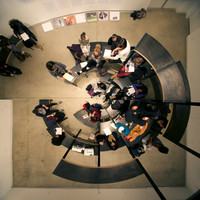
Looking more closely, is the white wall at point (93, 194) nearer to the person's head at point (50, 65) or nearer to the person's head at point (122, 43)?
the person's head at point (50, 65)

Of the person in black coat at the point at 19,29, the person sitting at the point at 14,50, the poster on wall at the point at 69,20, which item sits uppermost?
the poster on wall at the point at 69,20

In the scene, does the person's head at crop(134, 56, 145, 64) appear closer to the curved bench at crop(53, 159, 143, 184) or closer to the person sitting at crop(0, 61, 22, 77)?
the curved bench at crop(53, 159, 143, 184)

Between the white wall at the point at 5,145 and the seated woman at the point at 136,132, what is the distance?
484 centimetres

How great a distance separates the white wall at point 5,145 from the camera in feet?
14.9

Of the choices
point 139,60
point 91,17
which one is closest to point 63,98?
point 139,60

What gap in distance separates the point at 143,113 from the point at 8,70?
5351 millimetres

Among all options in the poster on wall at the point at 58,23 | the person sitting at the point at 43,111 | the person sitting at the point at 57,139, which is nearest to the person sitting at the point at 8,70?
the person sitting at the point at 43,111

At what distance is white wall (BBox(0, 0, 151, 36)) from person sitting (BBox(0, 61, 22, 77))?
57.7 inches

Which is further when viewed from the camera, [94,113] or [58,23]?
[58,23]

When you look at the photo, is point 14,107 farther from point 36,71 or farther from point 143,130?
point 143,130

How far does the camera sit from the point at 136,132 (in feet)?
13.3

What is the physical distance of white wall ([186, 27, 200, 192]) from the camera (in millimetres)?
4418

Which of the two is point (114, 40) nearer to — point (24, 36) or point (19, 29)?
point (24, 36)

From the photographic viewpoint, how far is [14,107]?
505cm
